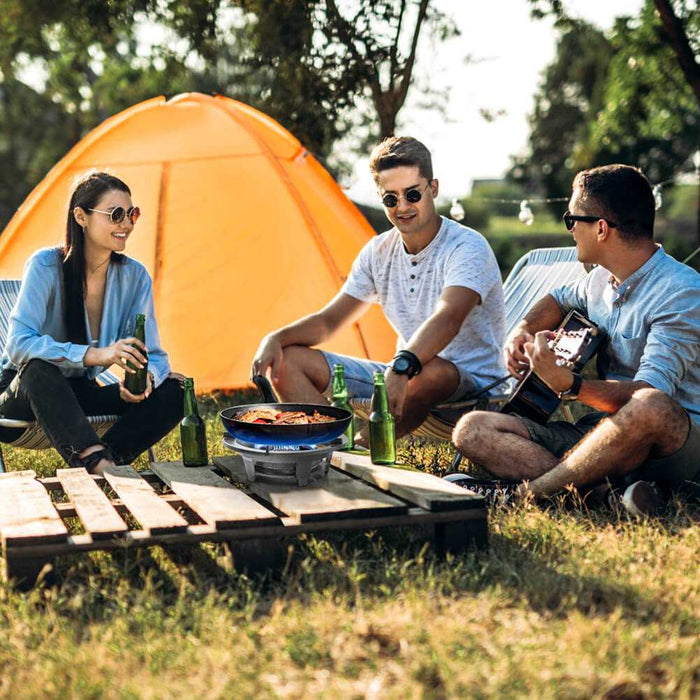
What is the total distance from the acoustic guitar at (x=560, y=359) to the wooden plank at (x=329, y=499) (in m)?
0.96

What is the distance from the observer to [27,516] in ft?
9.57

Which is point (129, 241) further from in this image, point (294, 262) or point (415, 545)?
point (415, 545)

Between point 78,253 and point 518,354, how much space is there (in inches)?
77.7

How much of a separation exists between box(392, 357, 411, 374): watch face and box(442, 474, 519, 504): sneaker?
459mm

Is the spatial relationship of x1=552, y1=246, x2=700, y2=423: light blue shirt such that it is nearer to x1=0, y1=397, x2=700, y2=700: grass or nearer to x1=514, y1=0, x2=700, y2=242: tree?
x1=0, y1=397, x2=700, y2=700: grass

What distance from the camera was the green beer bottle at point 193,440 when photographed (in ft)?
12.0

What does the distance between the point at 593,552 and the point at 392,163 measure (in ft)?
6.54

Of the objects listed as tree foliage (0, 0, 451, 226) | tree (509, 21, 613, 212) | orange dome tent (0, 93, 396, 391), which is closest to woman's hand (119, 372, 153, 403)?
orange dome tent (0, 93, 396, 391)

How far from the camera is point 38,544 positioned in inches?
106

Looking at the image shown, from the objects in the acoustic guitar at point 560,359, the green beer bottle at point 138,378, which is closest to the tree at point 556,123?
the acoustic guitar at point 560,359

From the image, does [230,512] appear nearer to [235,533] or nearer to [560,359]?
[235,533]

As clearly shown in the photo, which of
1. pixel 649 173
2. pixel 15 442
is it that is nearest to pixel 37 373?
pixel 15 442

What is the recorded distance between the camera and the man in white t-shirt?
4180mm

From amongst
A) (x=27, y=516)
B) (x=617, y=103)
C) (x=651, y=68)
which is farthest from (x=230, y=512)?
(x=617, y=103)
